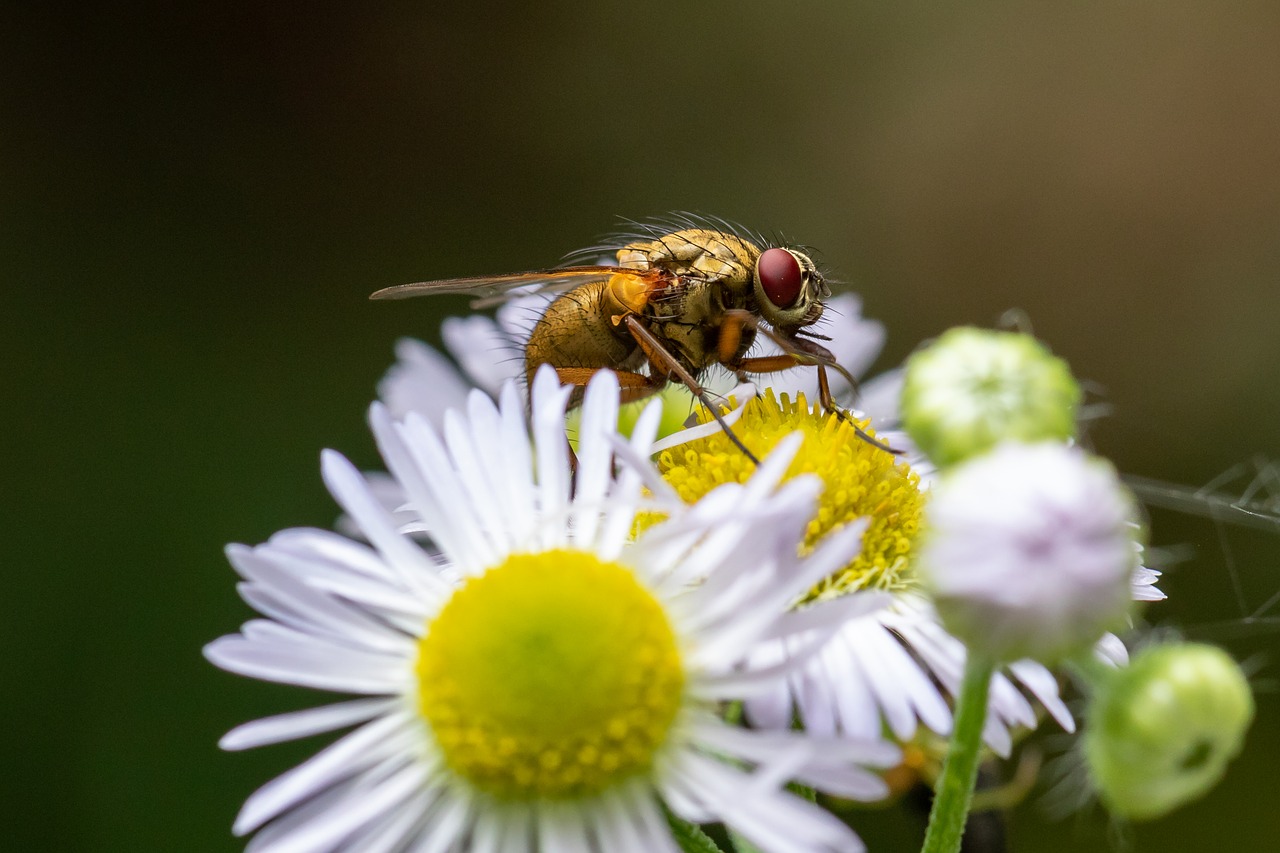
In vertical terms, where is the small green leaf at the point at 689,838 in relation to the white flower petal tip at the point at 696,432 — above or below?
below

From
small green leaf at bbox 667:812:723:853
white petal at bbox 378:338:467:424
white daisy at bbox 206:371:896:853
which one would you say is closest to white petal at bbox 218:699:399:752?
white daisy at bbox 206:371:896:853

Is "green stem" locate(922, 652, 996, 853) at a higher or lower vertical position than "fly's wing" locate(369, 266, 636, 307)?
lower

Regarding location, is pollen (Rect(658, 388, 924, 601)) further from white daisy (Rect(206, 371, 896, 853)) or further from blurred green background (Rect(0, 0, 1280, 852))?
blurred green background (Rect(0, 0, 1280, 852))

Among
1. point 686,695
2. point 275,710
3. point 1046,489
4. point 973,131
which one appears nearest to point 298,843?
point 686,695

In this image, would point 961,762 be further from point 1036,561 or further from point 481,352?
point 481,352

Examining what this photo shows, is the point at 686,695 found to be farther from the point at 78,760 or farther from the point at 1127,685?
the point at 78,760

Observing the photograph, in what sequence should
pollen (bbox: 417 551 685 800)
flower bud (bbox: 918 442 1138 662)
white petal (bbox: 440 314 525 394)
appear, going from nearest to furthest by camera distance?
flower bud (bbox: 918 442 1138 662) → pollen (bbox: 417 551 685 800) → white petal (bbox: 440 314 525 394)

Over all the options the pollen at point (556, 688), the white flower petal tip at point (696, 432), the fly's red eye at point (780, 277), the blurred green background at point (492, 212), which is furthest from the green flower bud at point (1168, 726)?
the blurred green background at point (492, 212)

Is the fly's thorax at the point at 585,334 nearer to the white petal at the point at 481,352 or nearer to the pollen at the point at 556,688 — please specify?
the white petal at the point at 481,352
